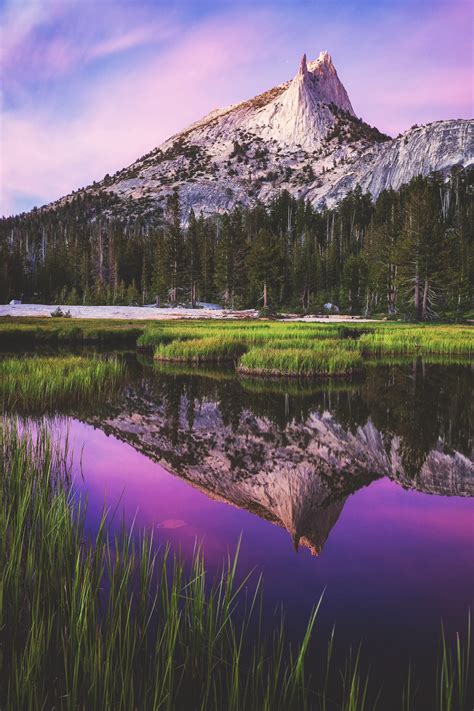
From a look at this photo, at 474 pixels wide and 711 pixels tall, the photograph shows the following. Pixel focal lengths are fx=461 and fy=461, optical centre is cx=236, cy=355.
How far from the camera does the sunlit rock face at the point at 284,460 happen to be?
682cm

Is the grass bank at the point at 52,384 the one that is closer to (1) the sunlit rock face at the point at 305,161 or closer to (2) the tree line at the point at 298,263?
(2) the tree line at the point at 298,263

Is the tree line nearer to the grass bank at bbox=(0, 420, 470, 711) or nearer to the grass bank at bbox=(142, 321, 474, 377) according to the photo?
the grass bank at bbox=(142, 321, 474, 377)

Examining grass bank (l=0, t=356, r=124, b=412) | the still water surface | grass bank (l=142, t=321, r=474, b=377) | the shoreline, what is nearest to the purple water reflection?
the still water surface

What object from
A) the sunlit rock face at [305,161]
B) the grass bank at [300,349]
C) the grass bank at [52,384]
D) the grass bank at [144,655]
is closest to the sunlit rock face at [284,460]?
the grass bank at [52,384]

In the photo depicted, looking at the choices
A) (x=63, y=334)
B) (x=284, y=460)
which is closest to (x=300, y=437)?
(x=284, y=460)

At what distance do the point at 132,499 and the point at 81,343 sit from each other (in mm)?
27572

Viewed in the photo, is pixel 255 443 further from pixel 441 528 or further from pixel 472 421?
pixel 472 421

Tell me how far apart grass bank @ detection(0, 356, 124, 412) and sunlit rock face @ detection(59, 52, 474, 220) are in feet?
422

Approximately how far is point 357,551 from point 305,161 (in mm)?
189781

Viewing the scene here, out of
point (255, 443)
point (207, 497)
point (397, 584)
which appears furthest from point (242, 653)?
point (255, 443)

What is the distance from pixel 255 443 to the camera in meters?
10.2

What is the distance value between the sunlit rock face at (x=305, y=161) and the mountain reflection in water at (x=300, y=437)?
412 feet

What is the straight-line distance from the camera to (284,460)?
29.2 feet

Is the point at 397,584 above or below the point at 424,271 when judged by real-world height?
below
